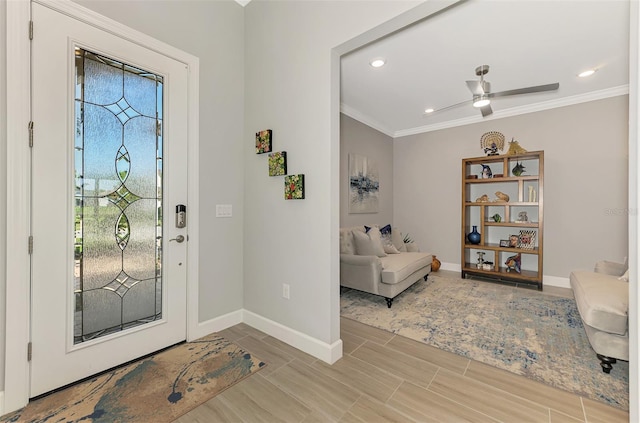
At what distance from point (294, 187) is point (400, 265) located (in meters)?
1.85

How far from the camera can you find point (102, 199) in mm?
1876

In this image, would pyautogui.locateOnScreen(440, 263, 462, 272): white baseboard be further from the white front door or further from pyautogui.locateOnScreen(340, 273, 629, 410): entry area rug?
the white front door

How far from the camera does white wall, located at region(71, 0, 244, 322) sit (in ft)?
7.52

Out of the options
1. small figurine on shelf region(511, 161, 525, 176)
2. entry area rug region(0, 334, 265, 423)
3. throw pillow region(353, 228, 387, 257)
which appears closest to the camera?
entry area rug region(0, 334, 265, 423)

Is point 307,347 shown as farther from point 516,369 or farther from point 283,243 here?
point 516,369

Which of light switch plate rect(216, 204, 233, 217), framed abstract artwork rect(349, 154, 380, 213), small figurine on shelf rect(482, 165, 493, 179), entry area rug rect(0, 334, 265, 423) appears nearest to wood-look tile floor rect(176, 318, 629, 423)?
entry area rug rect(0, 334, 265, 423)

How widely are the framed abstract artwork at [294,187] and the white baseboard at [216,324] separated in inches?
51.1

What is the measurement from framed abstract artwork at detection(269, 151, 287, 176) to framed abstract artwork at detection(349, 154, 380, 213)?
7.18 ft

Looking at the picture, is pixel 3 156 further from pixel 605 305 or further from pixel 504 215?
pixel 504 215

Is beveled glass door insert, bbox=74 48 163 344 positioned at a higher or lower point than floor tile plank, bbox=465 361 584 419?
higher

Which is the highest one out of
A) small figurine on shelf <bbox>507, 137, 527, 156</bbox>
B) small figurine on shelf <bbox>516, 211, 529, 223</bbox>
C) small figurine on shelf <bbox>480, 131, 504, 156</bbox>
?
small figurine on shelf <bbox>480, 131, 504, 156</bbox>

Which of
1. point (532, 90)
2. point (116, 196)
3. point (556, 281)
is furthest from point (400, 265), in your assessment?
point (116, 196)

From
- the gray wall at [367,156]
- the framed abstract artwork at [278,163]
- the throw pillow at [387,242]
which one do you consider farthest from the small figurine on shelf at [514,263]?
the framed abstract artwork at [278,163]

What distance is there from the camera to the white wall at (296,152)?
2047 mm
